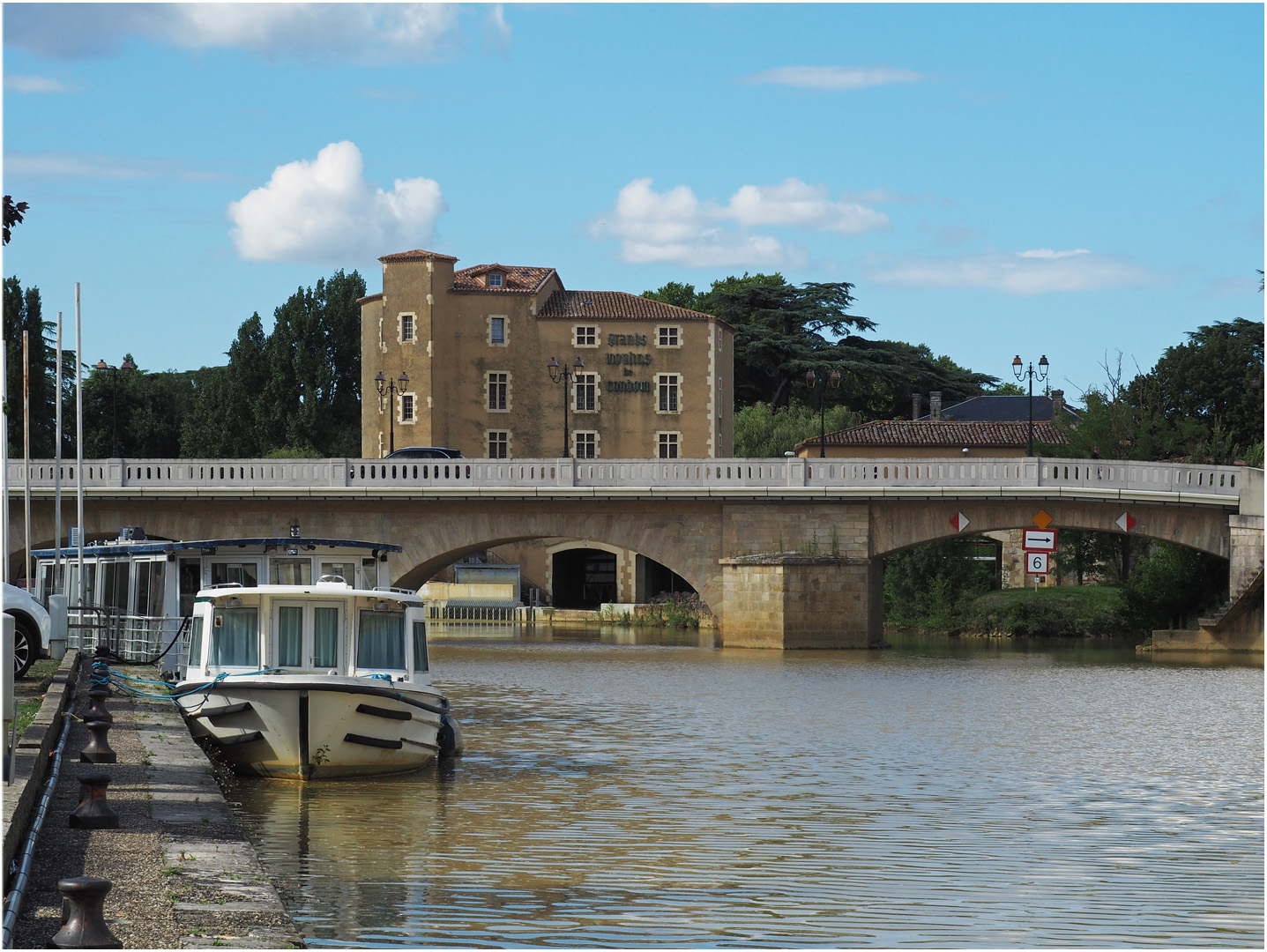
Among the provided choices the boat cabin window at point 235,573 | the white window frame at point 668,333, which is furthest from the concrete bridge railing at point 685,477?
the white window frame at point 668,333

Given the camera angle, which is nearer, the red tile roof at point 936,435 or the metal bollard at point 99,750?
the metal bollard at point 99,750

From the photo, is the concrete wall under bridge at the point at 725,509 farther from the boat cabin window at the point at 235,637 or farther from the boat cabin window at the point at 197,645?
the boat cabin window at the point at 235,637

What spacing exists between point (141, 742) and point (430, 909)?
20.3 ft

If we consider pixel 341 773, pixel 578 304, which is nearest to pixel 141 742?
pixel 341 773

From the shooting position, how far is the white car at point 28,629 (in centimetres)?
1886

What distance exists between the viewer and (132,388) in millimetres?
90438

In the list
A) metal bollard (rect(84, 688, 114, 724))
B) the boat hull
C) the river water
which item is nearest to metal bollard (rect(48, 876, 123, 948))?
the river water

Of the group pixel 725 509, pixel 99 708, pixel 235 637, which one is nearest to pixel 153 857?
pixel 99 708

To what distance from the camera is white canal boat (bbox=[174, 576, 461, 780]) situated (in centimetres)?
1641

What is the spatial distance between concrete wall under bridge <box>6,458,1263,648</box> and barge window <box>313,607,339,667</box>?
20.8 metres

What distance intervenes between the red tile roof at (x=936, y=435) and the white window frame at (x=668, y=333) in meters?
6.53

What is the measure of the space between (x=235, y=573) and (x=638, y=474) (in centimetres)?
1668

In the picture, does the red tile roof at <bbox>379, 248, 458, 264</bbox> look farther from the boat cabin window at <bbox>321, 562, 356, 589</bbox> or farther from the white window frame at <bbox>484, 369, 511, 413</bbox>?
the boat cabin window at <bbox>321, 562, 356, 589</bbox>

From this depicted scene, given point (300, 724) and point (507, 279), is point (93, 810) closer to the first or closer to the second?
point (300, 724)
